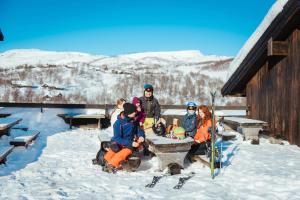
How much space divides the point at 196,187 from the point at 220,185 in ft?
1.42

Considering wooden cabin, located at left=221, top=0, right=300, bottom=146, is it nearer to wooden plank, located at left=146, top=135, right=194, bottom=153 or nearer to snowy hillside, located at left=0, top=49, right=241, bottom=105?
wooden plank, located at left=146, top=135, right=194, bottom=153

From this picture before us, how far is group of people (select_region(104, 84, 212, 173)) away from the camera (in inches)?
277

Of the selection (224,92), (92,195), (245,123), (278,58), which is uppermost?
(278,58)

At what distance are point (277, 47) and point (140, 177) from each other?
6.16m

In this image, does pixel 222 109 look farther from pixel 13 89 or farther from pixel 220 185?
pixel 13 89

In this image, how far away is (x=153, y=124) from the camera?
28.3ft

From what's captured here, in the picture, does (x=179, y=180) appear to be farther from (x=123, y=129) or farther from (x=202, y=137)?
(x=202, y=137)

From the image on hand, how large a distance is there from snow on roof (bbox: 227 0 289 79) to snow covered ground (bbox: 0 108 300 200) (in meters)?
3.43

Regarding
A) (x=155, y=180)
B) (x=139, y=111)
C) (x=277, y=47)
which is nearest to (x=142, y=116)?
(x=139, y=111)

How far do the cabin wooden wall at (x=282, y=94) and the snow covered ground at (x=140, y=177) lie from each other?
77 centimetres

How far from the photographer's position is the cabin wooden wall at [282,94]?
10.0 meters

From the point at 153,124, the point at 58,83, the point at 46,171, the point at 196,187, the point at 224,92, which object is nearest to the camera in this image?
the point at 196,187

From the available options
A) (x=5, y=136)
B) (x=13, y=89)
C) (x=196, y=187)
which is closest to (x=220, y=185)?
(x=196, y=187)

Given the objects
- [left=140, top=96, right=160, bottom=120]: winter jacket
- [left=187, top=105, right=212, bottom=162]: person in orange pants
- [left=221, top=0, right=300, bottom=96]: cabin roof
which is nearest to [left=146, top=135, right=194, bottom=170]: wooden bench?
[left=187, top=105, right=212, bottom=162]: person in orange pants
